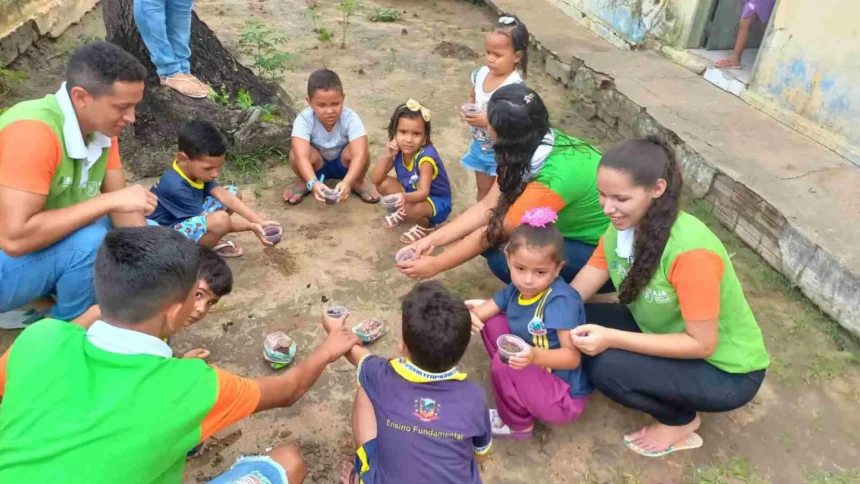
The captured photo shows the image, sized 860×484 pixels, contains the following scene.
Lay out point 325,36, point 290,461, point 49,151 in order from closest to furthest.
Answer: point 290,461
point 49,151
point 325,36

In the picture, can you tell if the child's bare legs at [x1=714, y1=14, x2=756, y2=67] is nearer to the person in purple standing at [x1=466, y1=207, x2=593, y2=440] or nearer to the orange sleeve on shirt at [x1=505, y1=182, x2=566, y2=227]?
the orange sleeve on shirt at [x1=505, y1=182, x2=566, y2=227]

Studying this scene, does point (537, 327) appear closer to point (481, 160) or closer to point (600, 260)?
point (600, 260)

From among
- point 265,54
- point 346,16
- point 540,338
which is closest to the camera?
point 540,338

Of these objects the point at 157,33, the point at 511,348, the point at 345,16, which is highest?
the point at 157,33

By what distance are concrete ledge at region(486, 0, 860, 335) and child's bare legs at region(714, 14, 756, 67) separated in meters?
0.29

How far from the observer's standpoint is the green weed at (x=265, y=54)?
18.8ft

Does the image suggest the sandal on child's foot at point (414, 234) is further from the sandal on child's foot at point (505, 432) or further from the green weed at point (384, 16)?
the green weed at point (384, 16)

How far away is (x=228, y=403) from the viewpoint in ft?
5.58

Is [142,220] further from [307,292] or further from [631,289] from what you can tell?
[631,289]

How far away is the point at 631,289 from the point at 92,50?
2.33 m

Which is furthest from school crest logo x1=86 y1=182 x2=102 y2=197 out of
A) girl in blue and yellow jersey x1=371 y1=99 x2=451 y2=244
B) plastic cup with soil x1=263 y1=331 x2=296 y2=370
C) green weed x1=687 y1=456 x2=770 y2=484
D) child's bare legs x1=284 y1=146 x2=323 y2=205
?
green weed x1=687 y1=456 x2=770 y2=484

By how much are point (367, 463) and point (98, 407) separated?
922 mm

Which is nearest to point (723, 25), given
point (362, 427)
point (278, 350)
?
point (278, 350)

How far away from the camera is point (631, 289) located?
7.67ft
